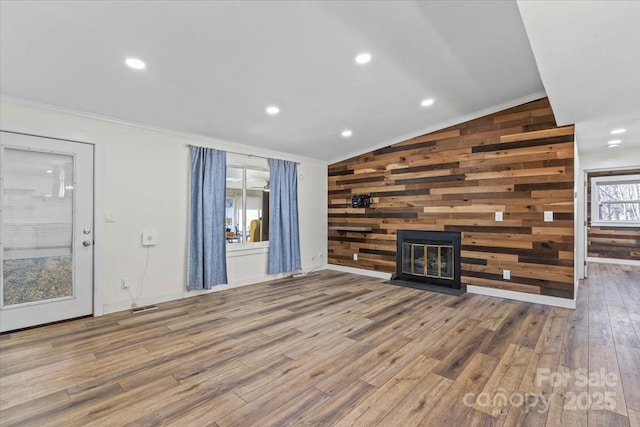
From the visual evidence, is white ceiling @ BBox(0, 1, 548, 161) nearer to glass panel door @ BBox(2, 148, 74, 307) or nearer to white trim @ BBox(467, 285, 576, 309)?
glass panel door @ BBox(2, 148, 74, 307)

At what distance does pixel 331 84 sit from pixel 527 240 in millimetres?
3444

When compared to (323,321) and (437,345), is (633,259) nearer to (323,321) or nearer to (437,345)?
(437,345)

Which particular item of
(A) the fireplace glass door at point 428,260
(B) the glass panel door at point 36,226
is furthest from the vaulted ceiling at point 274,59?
(A) the fireplace glass door at point 428,260

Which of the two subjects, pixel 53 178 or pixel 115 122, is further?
pixel 115 122

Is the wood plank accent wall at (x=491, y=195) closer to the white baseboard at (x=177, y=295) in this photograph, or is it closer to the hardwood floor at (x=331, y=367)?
the hardwood floor at (x=331, y=367)

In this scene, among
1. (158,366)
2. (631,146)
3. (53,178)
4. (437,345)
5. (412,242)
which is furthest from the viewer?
(631,146)

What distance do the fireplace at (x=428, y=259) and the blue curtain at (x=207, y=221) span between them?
312 cm

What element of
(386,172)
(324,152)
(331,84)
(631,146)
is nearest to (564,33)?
(331,84)

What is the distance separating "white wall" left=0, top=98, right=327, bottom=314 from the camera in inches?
132

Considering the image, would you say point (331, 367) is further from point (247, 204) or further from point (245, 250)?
point (247, 204)

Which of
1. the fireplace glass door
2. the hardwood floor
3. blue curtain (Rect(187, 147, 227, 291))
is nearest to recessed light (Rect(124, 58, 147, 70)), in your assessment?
blue curtain (Rect(187, 147, 227, 291))

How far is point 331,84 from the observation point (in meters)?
3.38

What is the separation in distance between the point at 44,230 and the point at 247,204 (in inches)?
106

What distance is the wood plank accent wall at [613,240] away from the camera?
22.6 feet
